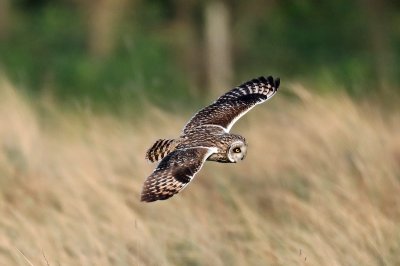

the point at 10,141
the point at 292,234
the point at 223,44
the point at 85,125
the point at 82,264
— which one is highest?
the point at 223,44

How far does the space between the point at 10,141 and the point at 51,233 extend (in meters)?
2.23

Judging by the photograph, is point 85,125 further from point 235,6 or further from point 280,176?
point 235,6

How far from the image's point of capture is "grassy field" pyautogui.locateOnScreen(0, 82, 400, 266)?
16.9ft

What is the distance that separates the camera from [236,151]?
15.0 feet

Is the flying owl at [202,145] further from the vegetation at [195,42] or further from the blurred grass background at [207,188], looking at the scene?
the vegetation at [195,42]

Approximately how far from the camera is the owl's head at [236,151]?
4.55 meters

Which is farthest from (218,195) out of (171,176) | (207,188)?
(171,176)

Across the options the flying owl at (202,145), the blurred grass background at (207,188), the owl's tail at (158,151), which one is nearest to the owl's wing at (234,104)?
the flying owl at (202,145)

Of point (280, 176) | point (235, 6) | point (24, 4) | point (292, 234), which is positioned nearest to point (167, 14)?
point (235, 6)

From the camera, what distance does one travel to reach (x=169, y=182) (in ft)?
13.8

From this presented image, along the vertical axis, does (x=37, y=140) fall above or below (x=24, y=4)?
below

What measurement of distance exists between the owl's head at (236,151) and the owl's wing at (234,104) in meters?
0.38

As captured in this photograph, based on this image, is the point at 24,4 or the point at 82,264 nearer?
the point at 82,264

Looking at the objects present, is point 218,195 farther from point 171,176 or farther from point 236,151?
point 171,176
